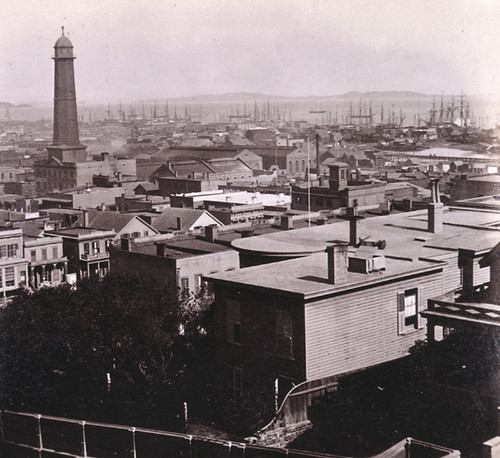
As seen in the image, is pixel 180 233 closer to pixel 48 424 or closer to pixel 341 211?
pixel 341 211

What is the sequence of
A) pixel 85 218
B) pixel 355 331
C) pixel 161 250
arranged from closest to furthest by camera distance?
pixel 355 331
pixel 161 250
pixel 85 218

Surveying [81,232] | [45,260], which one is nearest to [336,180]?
[81,232]

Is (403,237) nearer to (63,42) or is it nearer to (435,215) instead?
(435,215)

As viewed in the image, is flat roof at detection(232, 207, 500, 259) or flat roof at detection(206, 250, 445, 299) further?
flat roof at detection(232, 207, 500, 259)

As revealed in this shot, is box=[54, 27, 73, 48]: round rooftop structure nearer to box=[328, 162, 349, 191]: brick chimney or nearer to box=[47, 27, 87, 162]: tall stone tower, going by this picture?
box=[47, 27, 87, 162]: tall stone tower

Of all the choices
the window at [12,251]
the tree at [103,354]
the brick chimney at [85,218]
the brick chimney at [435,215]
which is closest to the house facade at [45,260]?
the window at [12,251]

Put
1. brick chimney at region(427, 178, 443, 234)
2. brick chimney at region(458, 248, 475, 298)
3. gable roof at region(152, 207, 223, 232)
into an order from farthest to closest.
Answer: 1. gable roof at region(152, 207, 223, 232)
2. brick chimney at region(427, 178, 443, 234)
3. brick chimney at region(458, 248, 475, 298)

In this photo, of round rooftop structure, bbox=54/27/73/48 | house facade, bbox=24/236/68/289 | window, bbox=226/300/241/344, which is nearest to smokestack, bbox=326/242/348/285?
window, bbox=226/300/241/344

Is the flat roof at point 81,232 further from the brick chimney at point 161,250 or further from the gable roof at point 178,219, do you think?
the brick chimney at point 161,250
